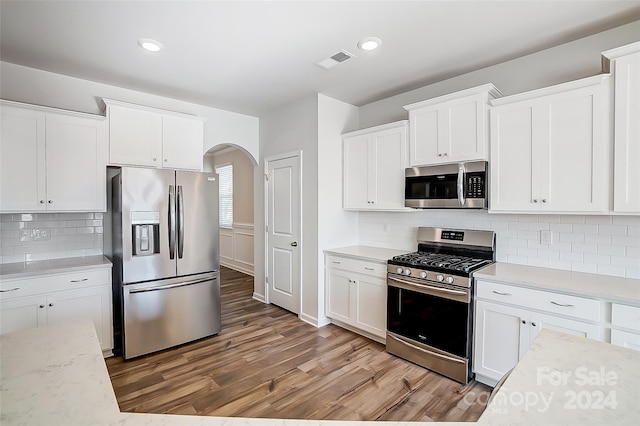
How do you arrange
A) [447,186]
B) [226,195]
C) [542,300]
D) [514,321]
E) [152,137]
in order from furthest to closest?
[226,195], [152,137], [447,186], [514,321], [542,300]

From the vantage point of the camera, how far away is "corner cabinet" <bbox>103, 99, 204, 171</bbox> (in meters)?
3.19

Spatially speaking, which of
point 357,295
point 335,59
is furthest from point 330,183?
point 335,59

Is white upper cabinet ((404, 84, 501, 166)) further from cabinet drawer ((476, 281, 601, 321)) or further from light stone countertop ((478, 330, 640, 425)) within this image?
light stone countertop ((478, 330, 640, 425))

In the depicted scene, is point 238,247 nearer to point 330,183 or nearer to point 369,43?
point 330,183

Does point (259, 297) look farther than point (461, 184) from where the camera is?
Yes

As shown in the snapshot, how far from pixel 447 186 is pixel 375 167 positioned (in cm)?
88

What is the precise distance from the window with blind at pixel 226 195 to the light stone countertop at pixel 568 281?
5.40 m

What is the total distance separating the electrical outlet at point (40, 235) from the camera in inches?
122

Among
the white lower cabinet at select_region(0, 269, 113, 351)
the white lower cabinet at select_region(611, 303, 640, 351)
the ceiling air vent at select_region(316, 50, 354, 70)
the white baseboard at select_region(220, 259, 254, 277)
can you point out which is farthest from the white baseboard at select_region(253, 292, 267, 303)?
the white lower cabinet at select_region(611, 303, 640, 351)

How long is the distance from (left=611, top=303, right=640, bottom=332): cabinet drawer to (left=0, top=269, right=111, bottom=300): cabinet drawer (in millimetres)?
3935

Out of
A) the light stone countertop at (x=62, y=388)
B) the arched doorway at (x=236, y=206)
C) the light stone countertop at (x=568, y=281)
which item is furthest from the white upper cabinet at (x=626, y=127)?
the arched doorway at (x=236, y=206)

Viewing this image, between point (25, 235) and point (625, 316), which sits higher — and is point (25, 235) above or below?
above

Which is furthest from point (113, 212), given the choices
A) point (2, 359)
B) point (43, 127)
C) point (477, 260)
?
point (477, 260)

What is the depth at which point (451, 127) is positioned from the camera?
292 centimetres
